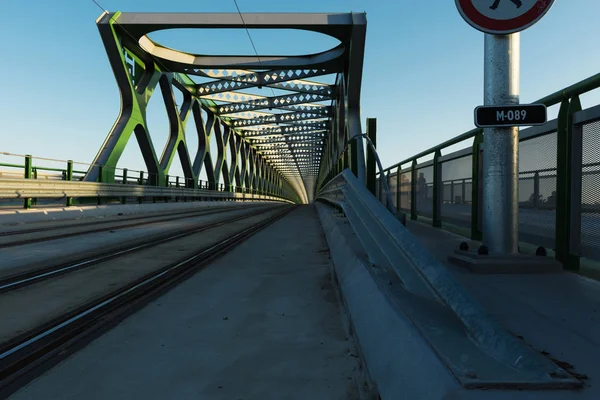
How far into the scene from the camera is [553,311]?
7.65 ft

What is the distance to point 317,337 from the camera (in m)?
2.53

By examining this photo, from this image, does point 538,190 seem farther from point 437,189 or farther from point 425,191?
point 425,191

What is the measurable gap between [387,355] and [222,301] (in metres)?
2.01

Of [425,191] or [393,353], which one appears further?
[425,191]

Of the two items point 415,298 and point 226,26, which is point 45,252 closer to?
point 415,298

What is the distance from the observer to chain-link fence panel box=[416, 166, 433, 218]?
8.74m

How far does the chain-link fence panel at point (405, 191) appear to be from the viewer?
10.9 meters

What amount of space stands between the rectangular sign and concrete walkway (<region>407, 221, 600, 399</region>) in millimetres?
1375

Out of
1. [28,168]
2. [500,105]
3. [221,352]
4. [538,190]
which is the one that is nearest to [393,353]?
[221,352]

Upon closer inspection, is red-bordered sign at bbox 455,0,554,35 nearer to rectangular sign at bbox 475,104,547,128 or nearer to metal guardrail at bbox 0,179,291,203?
rectangular sign at bbox 475,104,547,128

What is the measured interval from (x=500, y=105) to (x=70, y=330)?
12.9ft

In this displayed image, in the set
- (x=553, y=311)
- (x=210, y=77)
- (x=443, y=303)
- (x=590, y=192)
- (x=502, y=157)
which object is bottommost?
(x=553, y=311)

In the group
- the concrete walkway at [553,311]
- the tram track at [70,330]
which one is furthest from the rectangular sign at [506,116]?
the tram track at [70,330]

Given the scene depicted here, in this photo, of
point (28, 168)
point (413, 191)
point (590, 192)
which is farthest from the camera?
point (28, 168)
